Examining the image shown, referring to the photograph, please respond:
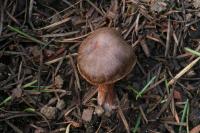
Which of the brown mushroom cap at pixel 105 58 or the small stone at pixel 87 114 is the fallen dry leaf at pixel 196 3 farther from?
the small stone at pixel 87 114

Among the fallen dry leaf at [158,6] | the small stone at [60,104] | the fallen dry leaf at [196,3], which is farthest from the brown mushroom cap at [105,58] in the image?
the fallen dry leaf at [196,3]

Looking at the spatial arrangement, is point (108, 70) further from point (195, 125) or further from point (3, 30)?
point (3, 30)

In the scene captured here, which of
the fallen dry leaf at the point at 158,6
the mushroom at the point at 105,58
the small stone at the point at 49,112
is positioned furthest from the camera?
the fallen dry leaf at the point at 158,6

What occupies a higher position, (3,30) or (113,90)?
(3,30)

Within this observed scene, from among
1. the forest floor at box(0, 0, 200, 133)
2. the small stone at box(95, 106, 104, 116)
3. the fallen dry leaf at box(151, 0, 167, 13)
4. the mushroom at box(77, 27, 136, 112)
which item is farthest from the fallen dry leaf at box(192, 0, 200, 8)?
the small stone at box(95, 106, 104, 116)

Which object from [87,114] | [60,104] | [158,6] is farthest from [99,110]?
[158,6]

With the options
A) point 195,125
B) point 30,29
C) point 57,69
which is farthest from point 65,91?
point 195,125

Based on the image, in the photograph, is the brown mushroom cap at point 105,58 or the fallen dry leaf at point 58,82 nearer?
the brown mushroom cap at point 105,58
